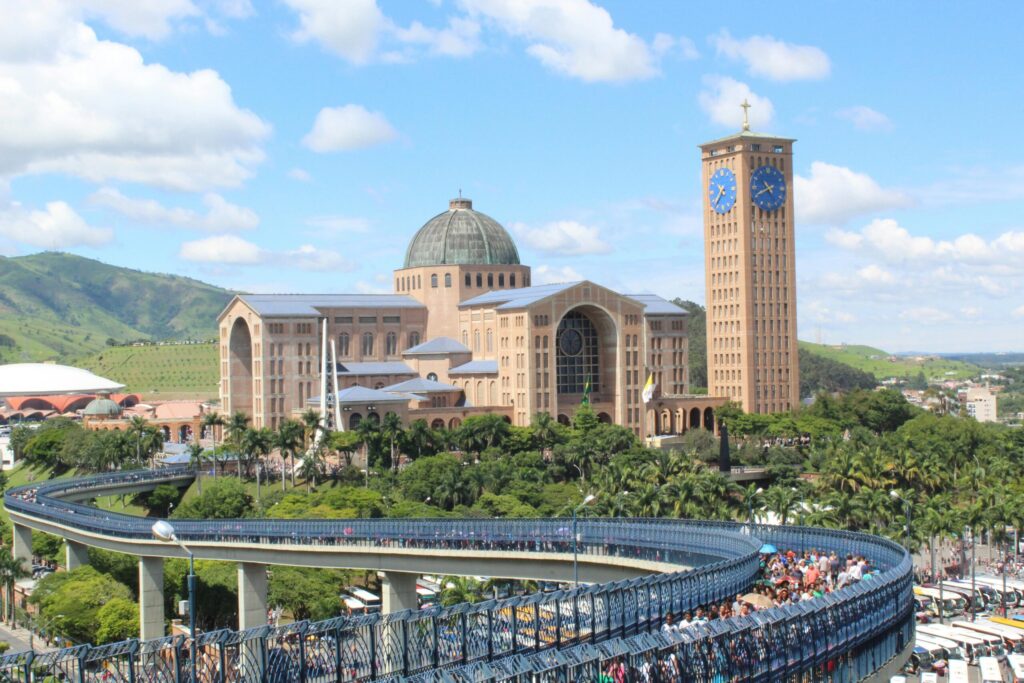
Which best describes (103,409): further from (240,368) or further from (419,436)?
(419,436)

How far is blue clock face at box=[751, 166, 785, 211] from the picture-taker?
145 metres

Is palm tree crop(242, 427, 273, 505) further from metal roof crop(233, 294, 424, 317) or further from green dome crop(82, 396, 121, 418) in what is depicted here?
green dome crop(82, 396, 121, 418)

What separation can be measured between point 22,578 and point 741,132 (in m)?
86.5

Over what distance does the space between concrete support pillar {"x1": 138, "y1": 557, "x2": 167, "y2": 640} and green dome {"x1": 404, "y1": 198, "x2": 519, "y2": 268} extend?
68.1 metres

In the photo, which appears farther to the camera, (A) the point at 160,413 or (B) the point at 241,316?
(A) the point at 160,413

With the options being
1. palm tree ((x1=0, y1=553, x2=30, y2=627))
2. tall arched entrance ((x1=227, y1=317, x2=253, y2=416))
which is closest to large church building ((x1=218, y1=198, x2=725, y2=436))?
tall arched entrance ((x1=227, y1=317, x2=253, y2=416))

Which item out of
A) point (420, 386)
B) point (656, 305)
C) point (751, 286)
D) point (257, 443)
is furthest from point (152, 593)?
point (751, 286)

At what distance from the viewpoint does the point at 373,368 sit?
450 ft

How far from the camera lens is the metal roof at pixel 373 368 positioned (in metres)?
135

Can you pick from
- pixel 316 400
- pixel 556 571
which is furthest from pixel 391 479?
pixel 556 571

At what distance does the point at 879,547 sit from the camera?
48219 mm

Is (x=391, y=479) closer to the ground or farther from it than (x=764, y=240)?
closer to the ground

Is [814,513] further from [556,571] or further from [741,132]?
[741,132]

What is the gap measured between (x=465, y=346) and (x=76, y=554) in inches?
2127
